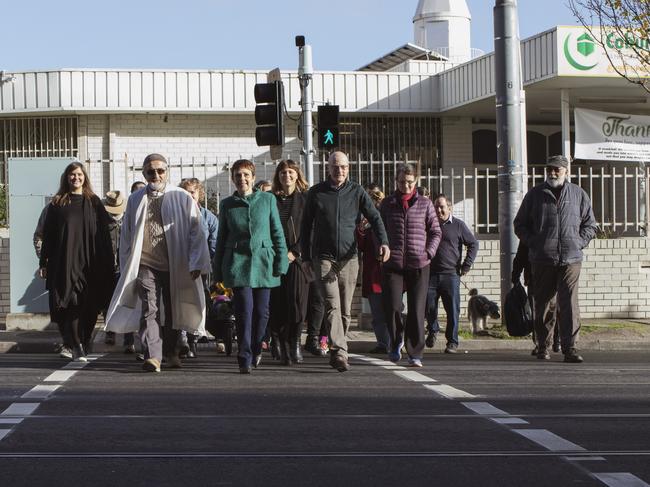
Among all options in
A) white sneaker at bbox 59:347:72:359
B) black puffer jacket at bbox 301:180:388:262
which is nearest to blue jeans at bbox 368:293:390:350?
black puffer jacket at bbox 301:180:388:262

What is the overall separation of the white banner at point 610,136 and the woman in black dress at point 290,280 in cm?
1173

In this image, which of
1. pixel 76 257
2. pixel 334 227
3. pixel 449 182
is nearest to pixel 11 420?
pixel 334 227

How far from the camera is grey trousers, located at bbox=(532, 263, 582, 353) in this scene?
12875 millimetres

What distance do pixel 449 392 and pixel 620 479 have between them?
3701 millimetres

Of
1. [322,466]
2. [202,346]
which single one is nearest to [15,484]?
[322,466]

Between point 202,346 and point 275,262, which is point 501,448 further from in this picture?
point 202,346

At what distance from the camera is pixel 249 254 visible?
38.1ft

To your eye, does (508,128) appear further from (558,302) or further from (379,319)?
(558,302)

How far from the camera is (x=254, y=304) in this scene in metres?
11.8

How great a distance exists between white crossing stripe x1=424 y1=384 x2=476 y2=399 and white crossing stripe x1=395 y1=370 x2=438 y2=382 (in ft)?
1.56

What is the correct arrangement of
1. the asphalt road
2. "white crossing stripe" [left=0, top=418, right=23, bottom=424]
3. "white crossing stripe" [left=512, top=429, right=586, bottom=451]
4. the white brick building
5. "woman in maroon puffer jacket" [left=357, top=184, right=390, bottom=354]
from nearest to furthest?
the asphalt road → "white crossing stripe" [left=512, top=429, right=586, bottom=451] → "white crossing stripe" [left=0, top=418, right=23, bottom=424] → "woman in maroon puffer jacket" [left=357, top=184, right=390, bottom=354] → the white brick building

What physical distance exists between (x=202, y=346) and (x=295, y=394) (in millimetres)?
5276

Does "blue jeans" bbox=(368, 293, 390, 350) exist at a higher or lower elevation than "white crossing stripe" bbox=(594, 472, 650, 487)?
higher

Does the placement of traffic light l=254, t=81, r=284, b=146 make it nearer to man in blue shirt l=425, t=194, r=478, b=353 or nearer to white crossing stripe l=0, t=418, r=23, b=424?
man in blue shirt l=425, t=194, r=478, b=353
